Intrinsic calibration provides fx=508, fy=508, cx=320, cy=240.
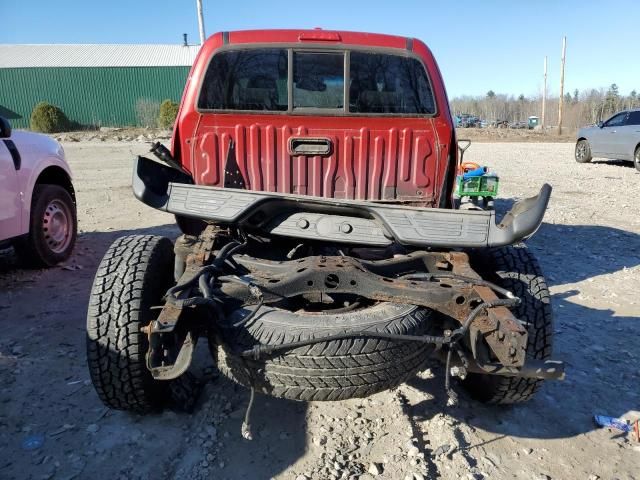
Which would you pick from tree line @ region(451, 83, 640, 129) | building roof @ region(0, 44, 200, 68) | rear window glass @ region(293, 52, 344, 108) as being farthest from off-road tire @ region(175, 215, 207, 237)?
tree line @ region(451, 83, 640, 129)

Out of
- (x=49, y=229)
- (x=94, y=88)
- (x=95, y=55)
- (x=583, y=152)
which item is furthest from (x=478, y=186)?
(x=95, y=55)

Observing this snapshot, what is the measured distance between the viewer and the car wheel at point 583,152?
1641cm

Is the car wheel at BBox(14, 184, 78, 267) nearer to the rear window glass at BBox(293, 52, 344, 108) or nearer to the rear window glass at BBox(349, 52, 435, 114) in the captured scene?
the rear window glass at BBox(293, 52, 344, 108)

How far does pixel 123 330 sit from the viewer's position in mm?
2572

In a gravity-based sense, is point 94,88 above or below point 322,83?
above

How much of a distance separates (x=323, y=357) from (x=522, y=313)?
4.25 ft

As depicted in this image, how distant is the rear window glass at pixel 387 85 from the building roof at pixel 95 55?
3489cm

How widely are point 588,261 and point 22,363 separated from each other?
5805 millimetres

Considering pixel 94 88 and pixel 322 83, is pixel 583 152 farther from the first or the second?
pixel 94 88

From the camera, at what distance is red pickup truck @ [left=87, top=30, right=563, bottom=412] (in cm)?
224

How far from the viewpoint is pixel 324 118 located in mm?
3443

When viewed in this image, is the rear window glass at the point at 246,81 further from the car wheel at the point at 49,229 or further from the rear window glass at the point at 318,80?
the car wheel at the point at 49,229

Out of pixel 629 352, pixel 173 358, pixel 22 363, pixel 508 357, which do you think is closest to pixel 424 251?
pixel 508 357

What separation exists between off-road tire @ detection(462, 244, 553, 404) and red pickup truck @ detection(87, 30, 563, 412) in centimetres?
1
